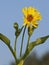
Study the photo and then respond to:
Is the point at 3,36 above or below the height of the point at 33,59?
above

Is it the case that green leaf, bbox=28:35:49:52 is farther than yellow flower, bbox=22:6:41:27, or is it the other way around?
green leaf, bbox=28:35:49:52

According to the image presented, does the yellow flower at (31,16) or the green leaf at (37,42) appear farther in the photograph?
the green leaf at (37,42)

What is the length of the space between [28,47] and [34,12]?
208mm

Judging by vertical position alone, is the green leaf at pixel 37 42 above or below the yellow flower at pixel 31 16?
below

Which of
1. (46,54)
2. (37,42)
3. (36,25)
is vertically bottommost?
(46,54)

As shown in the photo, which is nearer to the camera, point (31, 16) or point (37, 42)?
point (31, 16)

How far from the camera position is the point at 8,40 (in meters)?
2.01

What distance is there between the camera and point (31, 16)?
1.91 meters

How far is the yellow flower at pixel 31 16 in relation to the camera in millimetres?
1859

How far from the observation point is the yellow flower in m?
1.86

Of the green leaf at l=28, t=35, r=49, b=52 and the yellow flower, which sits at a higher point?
the yellow flower

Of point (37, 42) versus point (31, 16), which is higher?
point (31, 16)

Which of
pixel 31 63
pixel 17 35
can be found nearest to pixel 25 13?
pixel 17 35

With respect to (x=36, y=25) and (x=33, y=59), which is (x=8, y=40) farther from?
(x=33, y=59)
